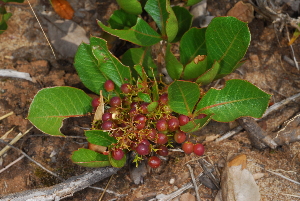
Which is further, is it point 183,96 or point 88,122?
point 88,122

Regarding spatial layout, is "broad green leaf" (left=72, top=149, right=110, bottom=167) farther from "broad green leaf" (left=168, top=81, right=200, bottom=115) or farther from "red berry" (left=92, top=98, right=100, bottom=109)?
"broad green leaf" (left=168, top=81, right=200, bottom=115)

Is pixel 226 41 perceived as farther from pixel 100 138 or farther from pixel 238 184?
pixel 100 138

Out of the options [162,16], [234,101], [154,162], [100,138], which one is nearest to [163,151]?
[154,162]

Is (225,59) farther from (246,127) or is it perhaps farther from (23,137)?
(23,137)

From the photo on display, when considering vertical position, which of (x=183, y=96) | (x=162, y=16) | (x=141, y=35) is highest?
(x=162, y=16)

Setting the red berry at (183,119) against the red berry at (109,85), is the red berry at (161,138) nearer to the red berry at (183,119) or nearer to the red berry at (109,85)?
the red berry at (183,119)

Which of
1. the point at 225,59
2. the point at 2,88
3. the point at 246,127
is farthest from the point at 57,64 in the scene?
the point at 246,127
